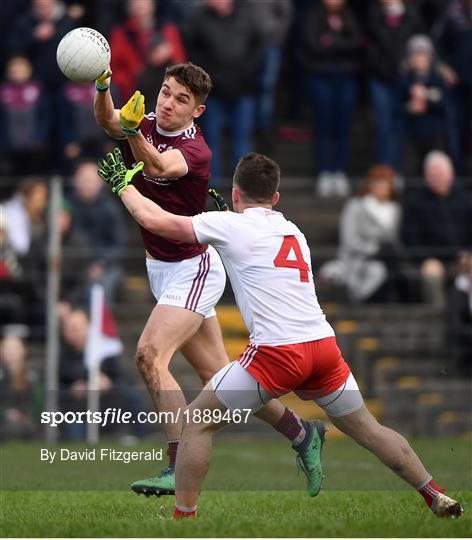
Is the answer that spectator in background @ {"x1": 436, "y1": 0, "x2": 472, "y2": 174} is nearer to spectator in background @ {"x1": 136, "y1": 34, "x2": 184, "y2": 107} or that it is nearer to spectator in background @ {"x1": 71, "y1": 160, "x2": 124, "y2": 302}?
spectator in background @ {"x1": 136, "y1": 34, "x2": 184, "y2": 107}

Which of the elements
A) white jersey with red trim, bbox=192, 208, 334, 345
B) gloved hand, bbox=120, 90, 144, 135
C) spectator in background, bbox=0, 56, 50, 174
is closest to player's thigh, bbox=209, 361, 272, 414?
white jersey with red trim, bbox=192, 208, 334, 345

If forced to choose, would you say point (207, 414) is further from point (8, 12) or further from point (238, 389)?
point (8, 12)

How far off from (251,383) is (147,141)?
2122 mm

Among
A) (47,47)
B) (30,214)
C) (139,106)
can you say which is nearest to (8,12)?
(47,47)

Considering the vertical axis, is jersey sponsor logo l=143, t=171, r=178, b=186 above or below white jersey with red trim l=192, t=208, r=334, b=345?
above

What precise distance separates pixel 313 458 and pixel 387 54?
405 inches

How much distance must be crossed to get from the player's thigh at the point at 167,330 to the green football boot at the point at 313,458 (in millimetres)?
1003

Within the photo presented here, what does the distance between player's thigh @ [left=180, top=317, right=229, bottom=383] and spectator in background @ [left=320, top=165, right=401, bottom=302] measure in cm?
732

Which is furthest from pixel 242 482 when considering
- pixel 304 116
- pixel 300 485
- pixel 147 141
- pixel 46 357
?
pixel 304 116

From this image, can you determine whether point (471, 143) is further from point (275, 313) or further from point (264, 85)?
point (275, 313)

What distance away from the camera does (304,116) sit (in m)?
22.2

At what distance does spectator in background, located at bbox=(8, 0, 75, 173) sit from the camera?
65.2 feet

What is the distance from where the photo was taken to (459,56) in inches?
813

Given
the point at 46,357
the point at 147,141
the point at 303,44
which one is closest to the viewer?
the point at 147,141
